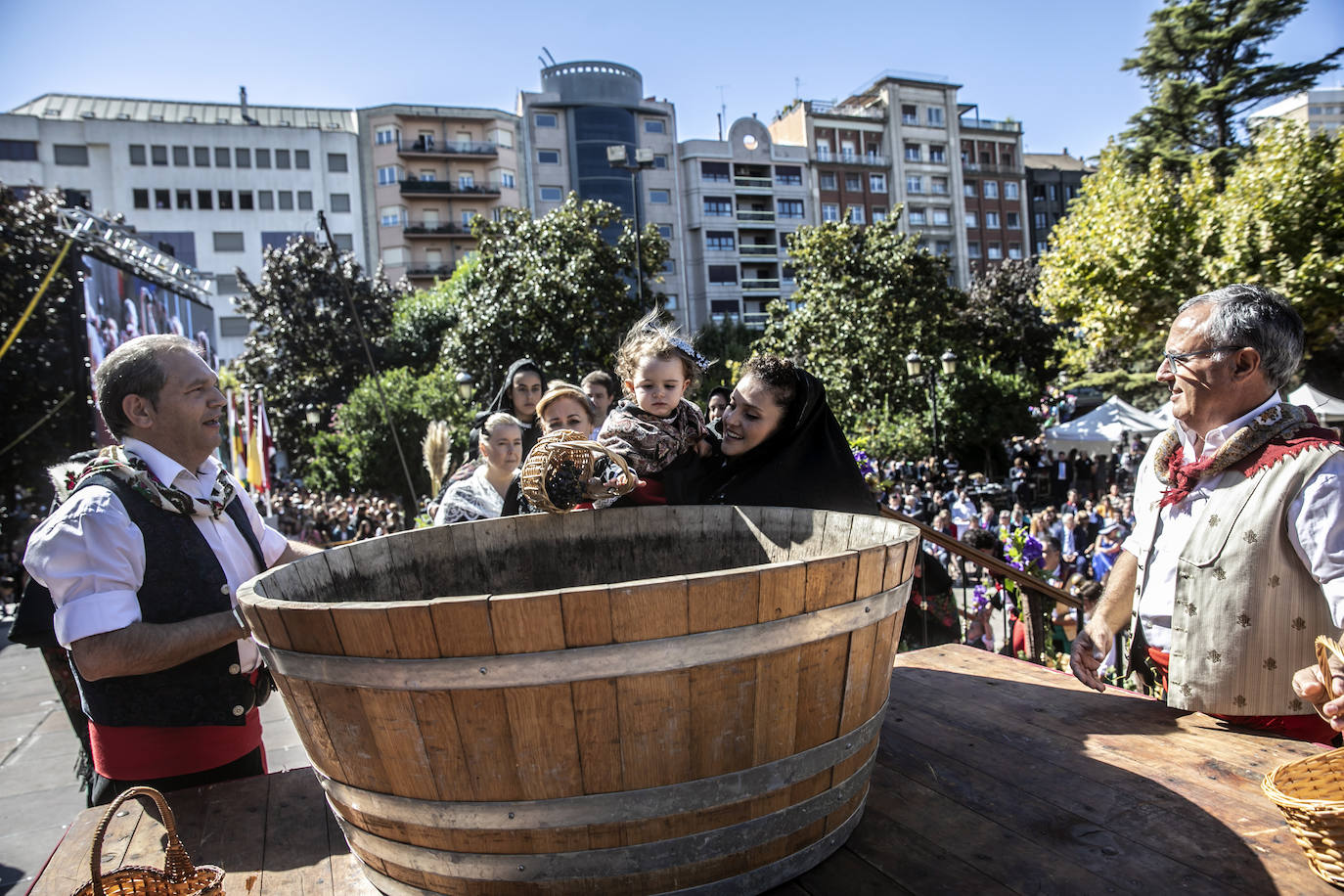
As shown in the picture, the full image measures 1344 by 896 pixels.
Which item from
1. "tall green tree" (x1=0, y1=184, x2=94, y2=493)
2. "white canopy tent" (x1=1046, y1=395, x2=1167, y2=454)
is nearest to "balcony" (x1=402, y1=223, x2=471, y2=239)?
"tall green tree" (x1=0, y1=184, x2=94, y2=493)

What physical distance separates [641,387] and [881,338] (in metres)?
19.5

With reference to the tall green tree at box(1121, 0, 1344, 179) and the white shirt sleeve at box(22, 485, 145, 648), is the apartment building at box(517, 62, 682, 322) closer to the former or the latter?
the tall green tree at box(1121, 0, 1344, 179)

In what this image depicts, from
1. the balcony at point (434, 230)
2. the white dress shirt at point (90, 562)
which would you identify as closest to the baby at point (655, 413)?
the white dress shirt at point (90, 562)

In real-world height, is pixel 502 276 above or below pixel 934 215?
below

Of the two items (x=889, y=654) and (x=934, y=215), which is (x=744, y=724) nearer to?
(x=889, y=654)

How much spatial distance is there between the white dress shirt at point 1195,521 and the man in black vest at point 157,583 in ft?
7.94

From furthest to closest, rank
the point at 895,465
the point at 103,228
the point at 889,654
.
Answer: the point at 895,465 < the point at 103,228 < the point at 889,654

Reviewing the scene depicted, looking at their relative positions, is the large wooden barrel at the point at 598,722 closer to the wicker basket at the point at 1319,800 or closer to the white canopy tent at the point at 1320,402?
the wicker basket at the point at 1319,800

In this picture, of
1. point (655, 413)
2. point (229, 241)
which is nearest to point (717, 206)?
point (229, 241)

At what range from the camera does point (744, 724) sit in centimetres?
146

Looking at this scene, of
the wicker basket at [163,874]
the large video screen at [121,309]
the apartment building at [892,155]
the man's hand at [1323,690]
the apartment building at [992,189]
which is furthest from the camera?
the apartment building at [992,189]

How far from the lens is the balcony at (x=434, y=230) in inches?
1933

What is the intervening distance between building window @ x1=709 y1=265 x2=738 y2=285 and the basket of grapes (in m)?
54.1

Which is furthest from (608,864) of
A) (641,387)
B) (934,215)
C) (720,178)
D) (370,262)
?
(934,215)
